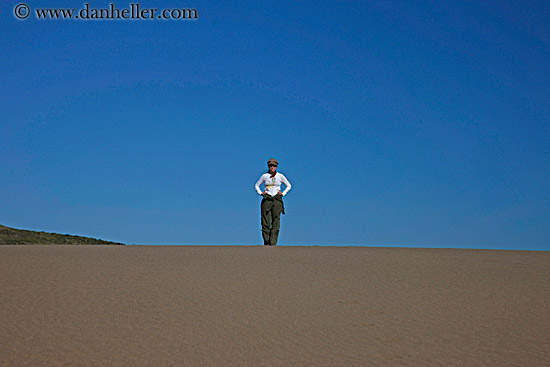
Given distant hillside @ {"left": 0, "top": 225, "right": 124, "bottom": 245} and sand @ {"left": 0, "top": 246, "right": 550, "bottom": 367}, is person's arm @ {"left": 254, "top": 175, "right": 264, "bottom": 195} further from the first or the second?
distant hillside @ {"left": 0, "top": 225, "right": 124, "bottom": 245}

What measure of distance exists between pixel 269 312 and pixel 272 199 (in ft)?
24.6

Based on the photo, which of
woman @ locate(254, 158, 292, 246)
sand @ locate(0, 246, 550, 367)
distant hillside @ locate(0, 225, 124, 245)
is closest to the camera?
sand @ locate(0, 246, 550, 367)

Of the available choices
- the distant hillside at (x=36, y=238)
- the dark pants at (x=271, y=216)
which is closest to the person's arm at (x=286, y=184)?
the dark pants at (x=271, y=216)

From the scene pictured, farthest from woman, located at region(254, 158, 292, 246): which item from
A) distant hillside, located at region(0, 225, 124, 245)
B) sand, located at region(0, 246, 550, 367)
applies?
distant hillside, located at region(0, 225, 124, 245)

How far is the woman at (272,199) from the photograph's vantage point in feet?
45.1

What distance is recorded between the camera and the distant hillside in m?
17.7

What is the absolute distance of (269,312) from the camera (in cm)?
629

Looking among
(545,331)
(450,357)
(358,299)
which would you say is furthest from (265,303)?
(545,331)

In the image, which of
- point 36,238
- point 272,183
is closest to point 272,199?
point 272,183

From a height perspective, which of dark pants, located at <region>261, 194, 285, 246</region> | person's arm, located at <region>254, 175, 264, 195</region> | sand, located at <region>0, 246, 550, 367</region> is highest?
person's arm, located at <region>254, 175, 264, 195</region>

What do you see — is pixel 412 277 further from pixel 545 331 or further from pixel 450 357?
pixel 450 357

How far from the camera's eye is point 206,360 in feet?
15.9

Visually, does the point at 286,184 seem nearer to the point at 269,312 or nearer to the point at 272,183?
the point at 272,183

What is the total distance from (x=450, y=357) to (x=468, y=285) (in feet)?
10.3
